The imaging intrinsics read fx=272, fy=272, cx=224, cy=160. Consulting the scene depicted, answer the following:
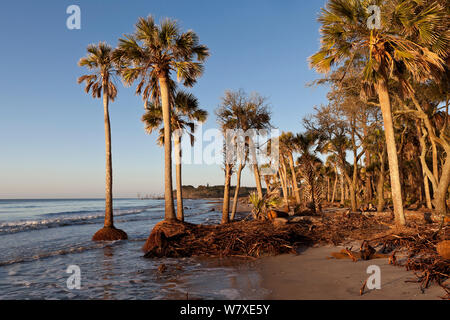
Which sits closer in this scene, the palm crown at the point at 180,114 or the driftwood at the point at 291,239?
the driftwood at the point at 291,239

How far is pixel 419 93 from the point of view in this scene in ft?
60.3

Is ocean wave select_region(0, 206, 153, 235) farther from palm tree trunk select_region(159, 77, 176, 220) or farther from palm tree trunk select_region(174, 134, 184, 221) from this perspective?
palm tree trunk select_region(159, 77, 176, 220)

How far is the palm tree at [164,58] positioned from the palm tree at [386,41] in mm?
6981

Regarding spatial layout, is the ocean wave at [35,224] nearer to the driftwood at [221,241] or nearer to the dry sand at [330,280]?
the driftwood at [221,241]

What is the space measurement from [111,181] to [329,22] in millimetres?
14683

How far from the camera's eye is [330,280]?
20.2 ft

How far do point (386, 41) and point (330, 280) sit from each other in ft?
31.7

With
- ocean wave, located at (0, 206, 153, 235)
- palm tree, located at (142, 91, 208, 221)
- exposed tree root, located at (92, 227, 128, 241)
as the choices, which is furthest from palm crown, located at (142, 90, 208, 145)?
ocean wave, located at (0, 206, 153, 235)

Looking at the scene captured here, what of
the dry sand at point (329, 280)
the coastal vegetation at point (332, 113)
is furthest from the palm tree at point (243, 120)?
the dry sand at point (329, 280)

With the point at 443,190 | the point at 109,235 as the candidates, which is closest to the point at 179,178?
the point at 109,235

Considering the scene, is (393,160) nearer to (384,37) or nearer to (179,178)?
(384,37)

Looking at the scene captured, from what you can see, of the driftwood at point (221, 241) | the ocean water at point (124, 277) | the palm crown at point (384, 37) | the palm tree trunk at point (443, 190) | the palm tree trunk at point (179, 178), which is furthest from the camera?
the palm tree trunk at point (179, 178)

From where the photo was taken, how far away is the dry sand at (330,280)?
16.8 ft
